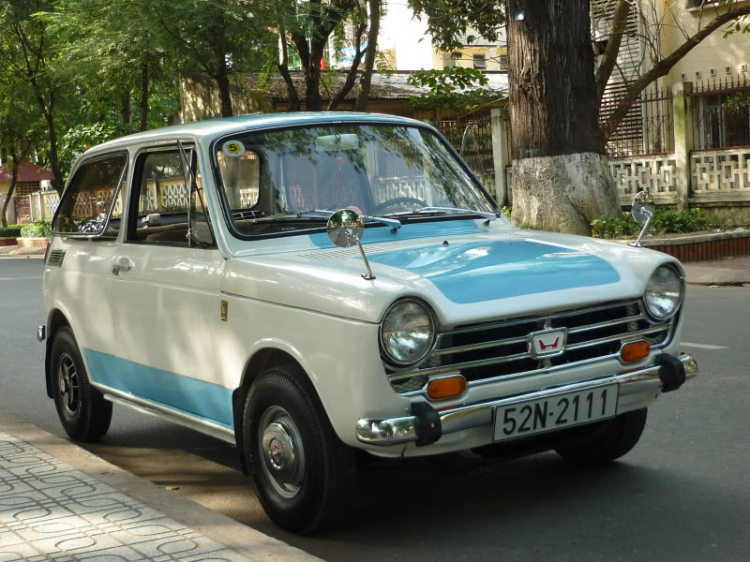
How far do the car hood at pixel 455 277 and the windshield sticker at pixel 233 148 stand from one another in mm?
639

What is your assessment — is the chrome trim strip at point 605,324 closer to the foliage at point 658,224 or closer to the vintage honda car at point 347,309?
the vintage honda car at point 347,309

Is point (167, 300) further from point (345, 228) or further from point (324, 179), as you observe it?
point (345, 228)

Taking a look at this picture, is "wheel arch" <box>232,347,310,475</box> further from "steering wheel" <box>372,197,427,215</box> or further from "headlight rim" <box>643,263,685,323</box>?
"headlight rim" <box>643,263,685,323</box>

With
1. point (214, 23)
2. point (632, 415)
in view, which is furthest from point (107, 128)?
point (632, 415)

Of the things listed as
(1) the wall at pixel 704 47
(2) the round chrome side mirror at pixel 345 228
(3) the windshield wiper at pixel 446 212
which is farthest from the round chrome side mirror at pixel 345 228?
(1) the wall at pixel 704 47

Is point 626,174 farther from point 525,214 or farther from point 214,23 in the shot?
point 214,23

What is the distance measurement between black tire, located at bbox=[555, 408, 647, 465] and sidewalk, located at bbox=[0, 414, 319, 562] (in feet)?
5.58

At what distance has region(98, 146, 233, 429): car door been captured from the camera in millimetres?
5000

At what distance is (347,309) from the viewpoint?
4078 millimetres

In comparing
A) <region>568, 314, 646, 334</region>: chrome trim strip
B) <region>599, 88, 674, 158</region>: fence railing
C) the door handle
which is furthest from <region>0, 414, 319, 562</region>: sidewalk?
<region>599, 88, 674, 158</region>: fence railing

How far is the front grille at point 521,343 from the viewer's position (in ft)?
13.5

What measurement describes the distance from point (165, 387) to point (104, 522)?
1.16m

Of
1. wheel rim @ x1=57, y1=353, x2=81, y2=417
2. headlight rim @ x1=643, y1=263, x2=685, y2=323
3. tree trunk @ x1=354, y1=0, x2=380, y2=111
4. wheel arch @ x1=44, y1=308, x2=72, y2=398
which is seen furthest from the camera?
tree trunk @ x1=354, y1=0, x2=380, y2=111

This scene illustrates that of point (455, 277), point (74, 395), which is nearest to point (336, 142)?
point (455, 277)
